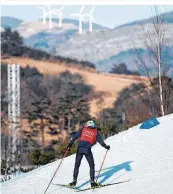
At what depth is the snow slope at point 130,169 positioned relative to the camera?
1397 cm

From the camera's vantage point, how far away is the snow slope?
A: 13969 millimetres

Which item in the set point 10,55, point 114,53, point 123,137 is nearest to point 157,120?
point 123,137

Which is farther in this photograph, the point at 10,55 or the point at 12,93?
the point at 10,55

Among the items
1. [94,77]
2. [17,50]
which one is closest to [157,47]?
[94,77]

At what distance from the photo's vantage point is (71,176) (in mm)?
15742

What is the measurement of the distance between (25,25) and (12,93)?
114407 millimetres

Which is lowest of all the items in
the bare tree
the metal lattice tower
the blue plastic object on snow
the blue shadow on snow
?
the metal lattice tower

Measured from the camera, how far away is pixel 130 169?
15.2 meters

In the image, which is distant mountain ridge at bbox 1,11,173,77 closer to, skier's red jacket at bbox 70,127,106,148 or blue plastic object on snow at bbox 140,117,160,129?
blue plastic object on snow at bbox 140,117,160,129

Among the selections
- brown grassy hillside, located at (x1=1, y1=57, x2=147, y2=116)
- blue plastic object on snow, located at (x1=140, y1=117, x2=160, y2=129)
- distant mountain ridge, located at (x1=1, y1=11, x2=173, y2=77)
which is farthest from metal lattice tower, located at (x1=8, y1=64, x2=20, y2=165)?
distant mountain ridge, located at (x1=1, y1=11, x2=173, y2=77)

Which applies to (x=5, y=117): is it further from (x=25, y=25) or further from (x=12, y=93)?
(x=25, y=25)

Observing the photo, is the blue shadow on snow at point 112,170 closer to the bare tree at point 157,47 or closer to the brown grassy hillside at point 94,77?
the bare tree at point 157,47

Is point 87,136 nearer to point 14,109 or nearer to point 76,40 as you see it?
point 14,109

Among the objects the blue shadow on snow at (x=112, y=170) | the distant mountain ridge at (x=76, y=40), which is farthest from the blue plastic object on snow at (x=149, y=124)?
the distant mountain ridge at (x=76, y=40)
